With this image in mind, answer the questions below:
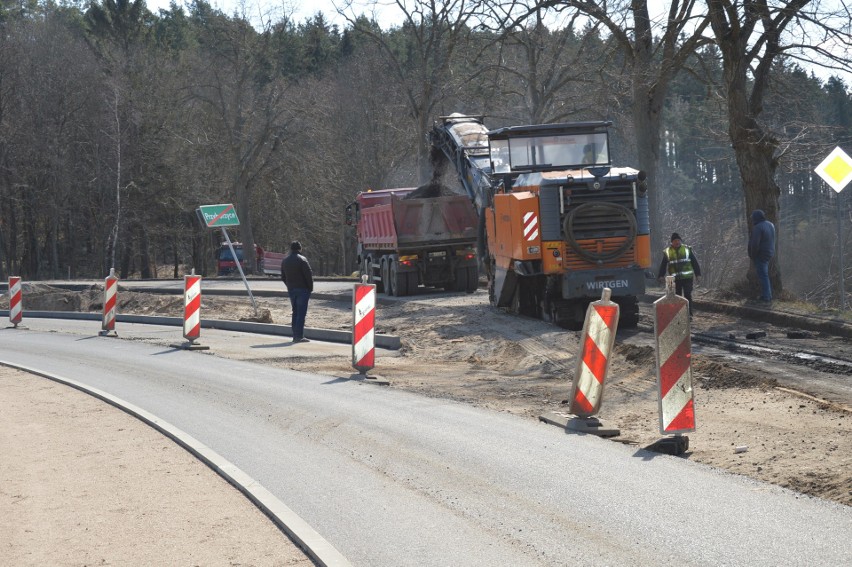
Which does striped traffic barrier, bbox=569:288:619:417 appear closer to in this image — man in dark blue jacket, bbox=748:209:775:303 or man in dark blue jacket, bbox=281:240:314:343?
man in dark blue jacket, bbox=281:240:314:343

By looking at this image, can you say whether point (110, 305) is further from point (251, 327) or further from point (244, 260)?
point (244, 260)

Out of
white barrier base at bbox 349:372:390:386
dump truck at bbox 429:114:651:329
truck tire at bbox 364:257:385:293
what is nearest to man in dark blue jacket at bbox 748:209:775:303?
dump truck at bbox 429:114:651:329

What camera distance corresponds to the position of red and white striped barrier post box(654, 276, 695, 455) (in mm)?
8672

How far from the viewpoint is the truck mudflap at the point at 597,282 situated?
1883cm

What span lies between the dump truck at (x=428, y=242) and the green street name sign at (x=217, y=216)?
6.04 metres

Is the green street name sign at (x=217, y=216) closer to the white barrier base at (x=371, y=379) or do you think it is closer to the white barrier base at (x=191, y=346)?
the white barrier base at (x=191, y=346)

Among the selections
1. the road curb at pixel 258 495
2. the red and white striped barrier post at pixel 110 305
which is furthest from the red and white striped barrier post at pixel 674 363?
the red and white striped barrier post at pixel 110 305

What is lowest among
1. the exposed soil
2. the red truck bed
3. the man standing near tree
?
the exposed soil

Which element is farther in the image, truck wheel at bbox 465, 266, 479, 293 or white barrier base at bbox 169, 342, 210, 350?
truck wheel at bbox 465, 266, 479, 293

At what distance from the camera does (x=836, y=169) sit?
56.5 feet

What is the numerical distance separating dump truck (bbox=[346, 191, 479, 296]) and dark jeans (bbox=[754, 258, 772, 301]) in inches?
335

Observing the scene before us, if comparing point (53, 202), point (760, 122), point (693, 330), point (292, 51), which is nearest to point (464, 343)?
point (693, 330)

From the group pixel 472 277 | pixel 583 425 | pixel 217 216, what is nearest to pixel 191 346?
pixel 217 216

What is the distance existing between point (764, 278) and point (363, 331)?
983cm
